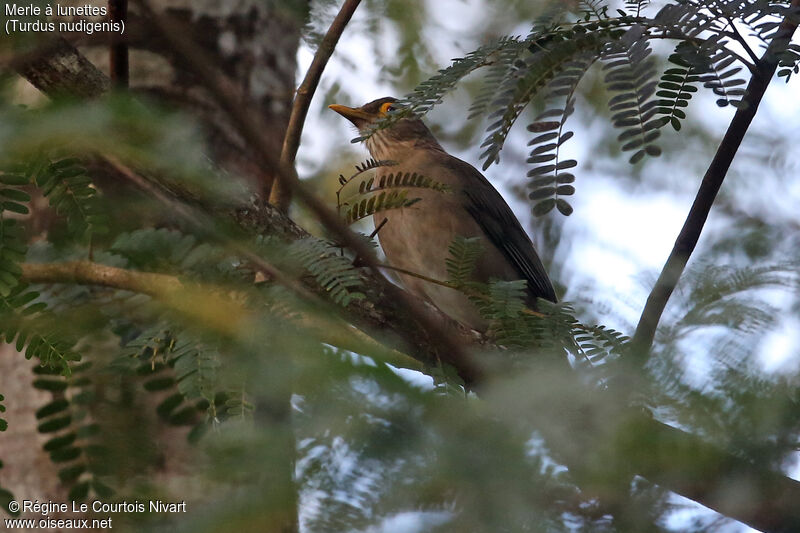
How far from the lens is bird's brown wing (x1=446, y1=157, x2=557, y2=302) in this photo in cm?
427

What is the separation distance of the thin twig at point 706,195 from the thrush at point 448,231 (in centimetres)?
142

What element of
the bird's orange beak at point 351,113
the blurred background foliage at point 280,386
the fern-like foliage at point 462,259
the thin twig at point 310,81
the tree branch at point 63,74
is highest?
the bird's orange beak at point 351,113

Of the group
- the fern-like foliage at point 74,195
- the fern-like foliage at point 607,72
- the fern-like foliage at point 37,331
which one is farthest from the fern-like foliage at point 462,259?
the fern-like foliage at point 37,331

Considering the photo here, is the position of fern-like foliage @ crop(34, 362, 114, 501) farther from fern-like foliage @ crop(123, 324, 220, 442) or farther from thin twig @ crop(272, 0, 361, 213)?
thin twig @ crop(272, 0, 361, 213)

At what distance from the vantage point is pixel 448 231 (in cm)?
420

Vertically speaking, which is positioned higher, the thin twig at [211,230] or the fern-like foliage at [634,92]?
the fern-like foliage at [634,92]

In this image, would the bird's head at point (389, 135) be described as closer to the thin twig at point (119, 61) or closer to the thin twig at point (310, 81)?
Answer: the thin twig at point (310, 81)

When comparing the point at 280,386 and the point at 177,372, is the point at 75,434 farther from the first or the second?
the point at 280,386

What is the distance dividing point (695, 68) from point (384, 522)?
1.65 m

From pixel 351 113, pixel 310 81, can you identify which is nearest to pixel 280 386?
A: pixel 310 81

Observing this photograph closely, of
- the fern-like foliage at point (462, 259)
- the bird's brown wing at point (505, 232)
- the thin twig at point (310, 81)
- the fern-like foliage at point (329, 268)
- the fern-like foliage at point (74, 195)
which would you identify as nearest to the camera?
the fern-like foliage at point (74, 195)

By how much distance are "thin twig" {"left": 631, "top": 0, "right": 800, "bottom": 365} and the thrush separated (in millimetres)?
1417

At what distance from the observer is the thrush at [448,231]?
13.5 feet

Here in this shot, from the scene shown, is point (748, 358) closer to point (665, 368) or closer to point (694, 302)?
point (665, 368)
